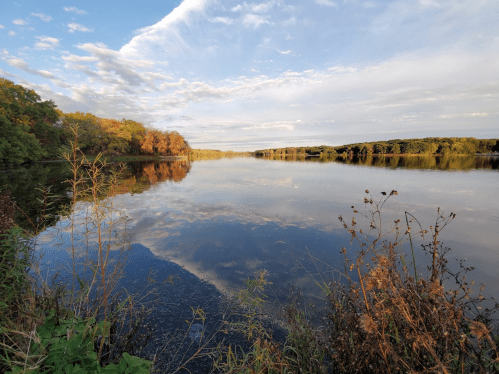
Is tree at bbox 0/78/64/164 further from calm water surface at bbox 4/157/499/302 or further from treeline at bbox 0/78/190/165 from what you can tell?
calm water surface at bbox 4/157/499/302

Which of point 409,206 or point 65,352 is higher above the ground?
point 65,352

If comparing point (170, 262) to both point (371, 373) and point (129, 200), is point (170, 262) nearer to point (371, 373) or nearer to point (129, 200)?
point (371, 373)

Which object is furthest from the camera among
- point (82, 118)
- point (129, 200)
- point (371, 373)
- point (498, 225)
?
point (82, 118)

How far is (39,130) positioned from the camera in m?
39.7

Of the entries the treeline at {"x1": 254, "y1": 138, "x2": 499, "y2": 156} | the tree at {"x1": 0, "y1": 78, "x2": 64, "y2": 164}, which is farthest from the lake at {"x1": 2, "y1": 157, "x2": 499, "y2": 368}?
the treeline at {"x1": 254, "y1": 138, "x2": 499, "y2": 156}

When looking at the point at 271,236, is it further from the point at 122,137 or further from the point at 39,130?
the point at 122,137

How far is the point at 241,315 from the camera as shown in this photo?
438 centimetres

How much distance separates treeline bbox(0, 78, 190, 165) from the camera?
29.9 m

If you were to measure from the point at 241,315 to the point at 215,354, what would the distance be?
0.97m

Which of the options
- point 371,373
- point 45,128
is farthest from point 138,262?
point 45,128

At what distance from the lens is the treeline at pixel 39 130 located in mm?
29891

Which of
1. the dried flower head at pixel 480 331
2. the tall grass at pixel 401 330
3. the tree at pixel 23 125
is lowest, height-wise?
the tall grass at pixel 401 330

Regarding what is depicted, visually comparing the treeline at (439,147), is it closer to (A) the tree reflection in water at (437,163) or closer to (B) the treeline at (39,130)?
(A) the tree reflection in water at (437,163)

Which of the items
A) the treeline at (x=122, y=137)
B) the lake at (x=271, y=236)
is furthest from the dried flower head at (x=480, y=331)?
the treeline at (x=122, y=137)
